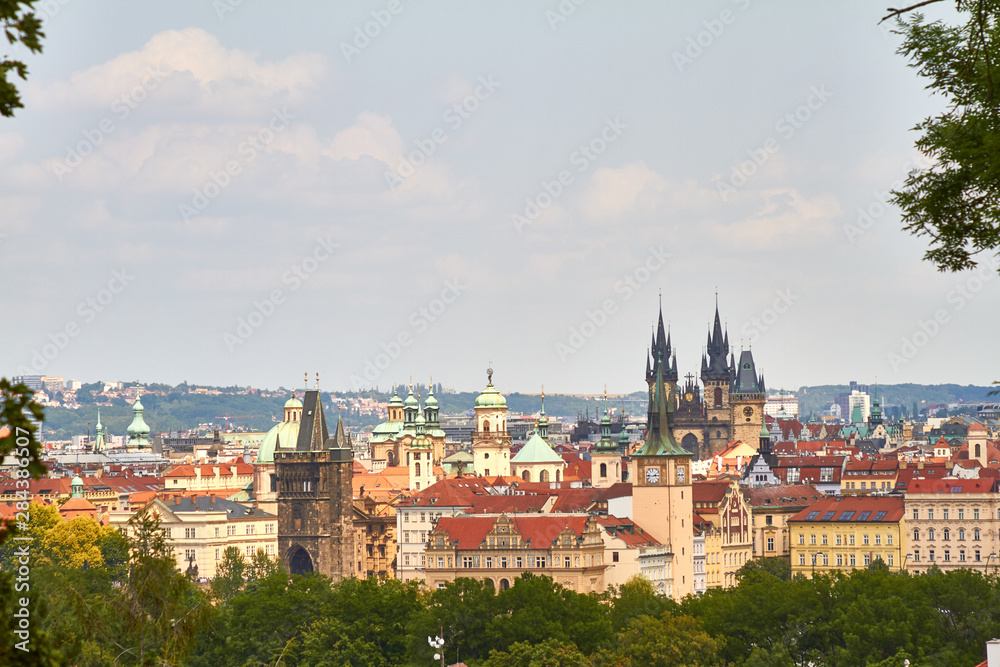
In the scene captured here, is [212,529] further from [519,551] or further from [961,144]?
[961,144]

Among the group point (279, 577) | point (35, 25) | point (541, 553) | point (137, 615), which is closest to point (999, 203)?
point (35, 25)

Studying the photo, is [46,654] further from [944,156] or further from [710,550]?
[710,550]

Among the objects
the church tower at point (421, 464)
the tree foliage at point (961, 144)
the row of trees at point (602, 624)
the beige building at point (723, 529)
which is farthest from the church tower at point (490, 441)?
the tree foliage at point (961, 144)

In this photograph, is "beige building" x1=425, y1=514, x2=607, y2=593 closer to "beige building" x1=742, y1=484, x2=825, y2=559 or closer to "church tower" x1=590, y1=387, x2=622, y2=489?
"beige building" x1=742, y1=484, x2=825, y2=559

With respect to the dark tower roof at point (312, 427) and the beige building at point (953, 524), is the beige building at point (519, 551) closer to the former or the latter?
the beige building at point (953, 524)

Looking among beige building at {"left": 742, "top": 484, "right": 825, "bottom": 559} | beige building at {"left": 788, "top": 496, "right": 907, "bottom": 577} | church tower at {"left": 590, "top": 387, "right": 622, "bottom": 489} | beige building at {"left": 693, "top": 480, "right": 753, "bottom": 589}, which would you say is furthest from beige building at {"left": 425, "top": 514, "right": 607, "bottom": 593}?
church tower at {"left": 590, "top": 387, "right": 622, "bottom": 489}

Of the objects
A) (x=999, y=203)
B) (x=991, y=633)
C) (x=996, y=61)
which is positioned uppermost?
(x=996, y=61)
